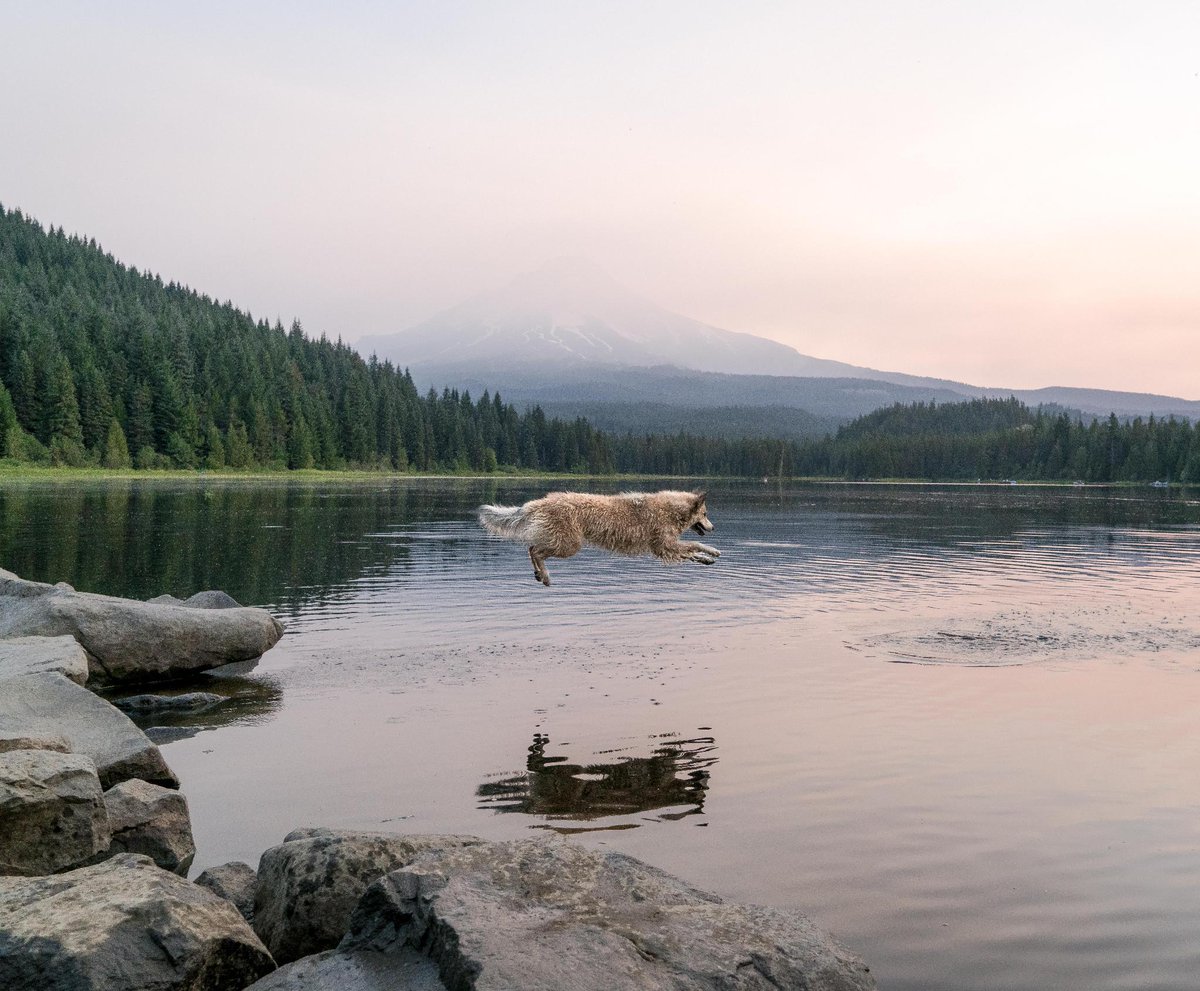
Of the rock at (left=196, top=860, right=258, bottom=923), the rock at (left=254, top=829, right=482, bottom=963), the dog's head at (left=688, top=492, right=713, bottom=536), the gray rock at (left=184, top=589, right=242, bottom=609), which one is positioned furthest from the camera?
the gray rock at (left=184, top=589, right=242, bottom=609)

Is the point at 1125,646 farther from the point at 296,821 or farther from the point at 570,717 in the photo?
the point at 296,821

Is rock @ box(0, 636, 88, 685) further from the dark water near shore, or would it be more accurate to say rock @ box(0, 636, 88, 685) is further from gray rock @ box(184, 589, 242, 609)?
gray rock @ box(184, 589, 242, 609)

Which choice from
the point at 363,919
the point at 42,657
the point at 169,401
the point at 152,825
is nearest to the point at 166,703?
the point at 42,657

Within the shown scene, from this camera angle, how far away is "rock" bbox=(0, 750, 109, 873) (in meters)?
8.26

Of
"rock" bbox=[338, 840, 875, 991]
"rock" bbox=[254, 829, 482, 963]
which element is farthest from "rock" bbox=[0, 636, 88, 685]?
"rock" bbox=[338, 840, 875, 991]

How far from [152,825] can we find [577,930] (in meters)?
5.64

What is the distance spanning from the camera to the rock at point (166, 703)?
630 inches

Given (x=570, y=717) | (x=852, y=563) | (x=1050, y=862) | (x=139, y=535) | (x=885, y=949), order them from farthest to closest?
1. (x=139, y=535)
2. (x=852, y=563)
3. (x=570, y=717)
4. (x=1050, y=862)
5. (x=885, y=949)

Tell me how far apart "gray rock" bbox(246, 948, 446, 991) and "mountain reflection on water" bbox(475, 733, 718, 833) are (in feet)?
16.1

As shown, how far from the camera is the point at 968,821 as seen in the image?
11195 millimetres

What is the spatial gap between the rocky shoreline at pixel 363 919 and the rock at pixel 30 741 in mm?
514

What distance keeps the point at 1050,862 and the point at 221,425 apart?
539 ft

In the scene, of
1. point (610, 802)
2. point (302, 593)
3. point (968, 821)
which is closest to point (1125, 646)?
point (968, 821)

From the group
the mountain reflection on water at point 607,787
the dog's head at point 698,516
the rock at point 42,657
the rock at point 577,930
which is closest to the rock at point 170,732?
the rock at point 42,657
